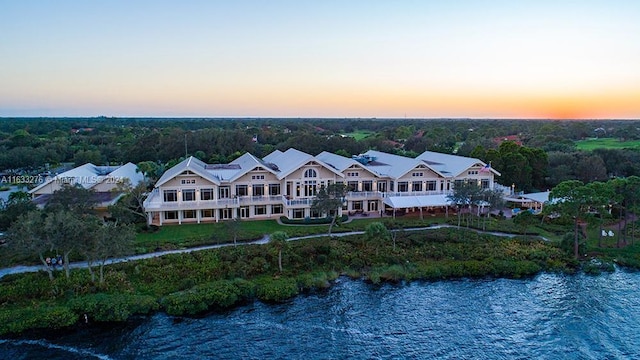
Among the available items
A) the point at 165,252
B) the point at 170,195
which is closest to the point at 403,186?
the point at 170,195


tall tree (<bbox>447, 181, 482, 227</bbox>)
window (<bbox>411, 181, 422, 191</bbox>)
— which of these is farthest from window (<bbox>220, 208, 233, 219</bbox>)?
tall tree (<bbox>447, 181, 482, 227</bbox>)

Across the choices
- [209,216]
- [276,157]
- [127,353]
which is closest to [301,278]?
[127,353]

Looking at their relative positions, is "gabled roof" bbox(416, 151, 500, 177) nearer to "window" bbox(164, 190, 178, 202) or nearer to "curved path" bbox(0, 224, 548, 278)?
"curved path" bbox(0, 224, 548, 278)

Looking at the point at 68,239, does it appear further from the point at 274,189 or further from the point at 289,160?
the point at 289,160

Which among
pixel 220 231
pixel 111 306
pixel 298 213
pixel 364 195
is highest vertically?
pixel 364 195

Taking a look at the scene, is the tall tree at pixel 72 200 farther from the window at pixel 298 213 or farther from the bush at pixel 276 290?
the window at pixel 298 213
